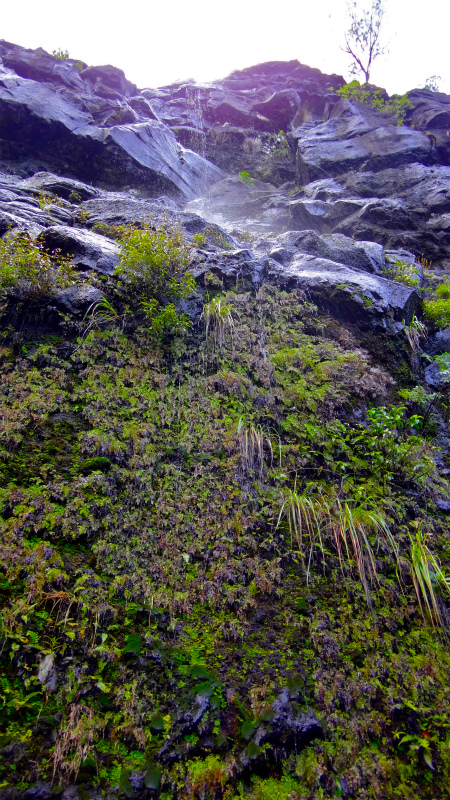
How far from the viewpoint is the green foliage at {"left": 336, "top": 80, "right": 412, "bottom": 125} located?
1752 cm

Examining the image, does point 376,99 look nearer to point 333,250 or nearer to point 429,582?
point 333,250

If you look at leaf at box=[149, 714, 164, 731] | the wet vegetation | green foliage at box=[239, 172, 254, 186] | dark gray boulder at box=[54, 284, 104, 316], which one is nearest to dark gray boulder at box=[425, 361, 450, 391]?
the wet vegetation

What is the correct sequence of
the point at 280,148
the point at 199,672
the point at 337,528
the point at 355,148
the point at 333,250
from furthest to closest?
the point at 280,148
the point at 355,148
the point at 333,250
the point at 337,528
the point at 199,672

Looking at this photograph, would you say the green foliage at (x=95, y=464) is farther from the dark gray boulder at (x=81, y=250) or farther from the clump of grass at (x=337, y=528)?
the dark gray boulder at (x=81, y=250)

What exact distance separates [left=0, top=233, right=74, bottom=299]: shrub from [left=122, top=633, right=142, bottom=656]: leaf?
515 centimetres

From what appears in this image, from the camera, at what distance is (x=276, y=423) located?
6.22 m

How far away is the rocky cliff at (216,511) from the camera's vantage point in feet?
9.67

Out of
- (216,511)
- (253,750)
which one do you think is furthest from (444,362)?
(253,750)

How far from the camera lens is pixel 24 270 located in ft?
19.4

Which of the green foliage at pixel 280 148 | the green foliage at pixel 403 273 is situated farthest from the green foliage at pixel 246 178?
the green foliage at pixel 403 273

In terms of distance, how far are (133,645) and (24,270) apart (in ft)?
17.8

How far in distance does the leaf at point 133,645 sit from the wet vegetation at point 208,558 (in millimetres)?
12

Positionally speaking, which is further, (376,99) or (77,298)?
(376,99)

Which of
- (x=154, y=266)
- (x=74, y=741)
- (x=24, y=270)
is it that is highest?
(x=154, y=266)
